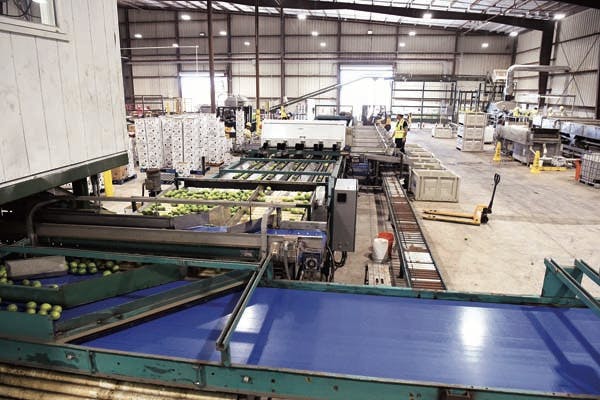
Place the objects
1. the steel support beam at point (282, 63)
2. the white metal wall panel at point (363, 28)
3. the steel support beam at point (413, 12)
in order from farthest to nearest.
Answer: the white metal wall panel at point (363, 28)
the steel support beam at point (282, 63)
the steel support beam at point (413, 12)

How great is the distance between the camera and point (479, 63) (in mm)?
31344

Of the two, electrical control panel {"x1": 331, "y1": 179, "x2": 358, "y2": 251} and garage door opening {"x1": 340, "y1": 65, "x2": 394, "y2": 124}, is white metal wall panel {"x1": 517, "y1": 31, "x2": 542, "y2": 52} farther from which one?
electrical control panel {"x1": 331, "y1": 179, "x2": 358, "y2": 251}

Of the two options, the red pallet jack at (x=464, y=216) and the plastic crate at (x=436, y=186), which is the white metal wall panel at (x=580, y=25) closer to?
the plastic crate at (x=436, y=186)

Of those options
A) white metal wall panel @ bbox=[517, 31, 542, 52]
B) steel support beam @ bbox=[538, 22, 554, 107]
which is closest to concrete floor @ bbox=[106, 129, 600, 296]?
steel support beam @ bbox=[538, 22, 554, 107]

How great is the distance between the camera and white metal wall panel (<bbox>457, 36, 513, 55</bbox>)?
30609 mm

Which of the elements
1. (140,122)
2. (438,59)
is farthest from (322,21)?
(140,122)

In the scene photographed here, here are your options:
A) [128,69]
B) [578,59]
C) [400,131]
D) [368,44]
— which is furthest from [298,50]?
[400,131]

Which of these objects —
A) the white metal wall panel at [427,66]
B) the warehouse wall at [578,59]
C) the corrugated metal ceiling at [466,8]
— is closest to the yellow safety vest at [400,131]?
the corrugated metal ceiling at [466,8]

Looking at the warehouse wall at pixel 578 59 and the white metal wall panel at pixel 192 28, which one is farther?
the white metal wall panel at pixel 192 28

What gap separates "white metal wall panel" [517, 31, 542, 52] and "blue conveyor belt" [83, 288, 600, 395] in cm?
2925

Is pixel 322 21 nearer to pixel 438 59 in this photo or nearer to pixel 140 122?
pixel 438 59

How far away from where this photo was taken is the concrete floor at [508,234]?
266 inches

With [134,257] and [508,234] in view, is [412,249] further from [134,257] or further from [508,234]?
[134,257]

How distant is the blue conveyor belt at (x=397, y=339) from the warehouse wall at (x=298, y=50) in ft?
97.5
